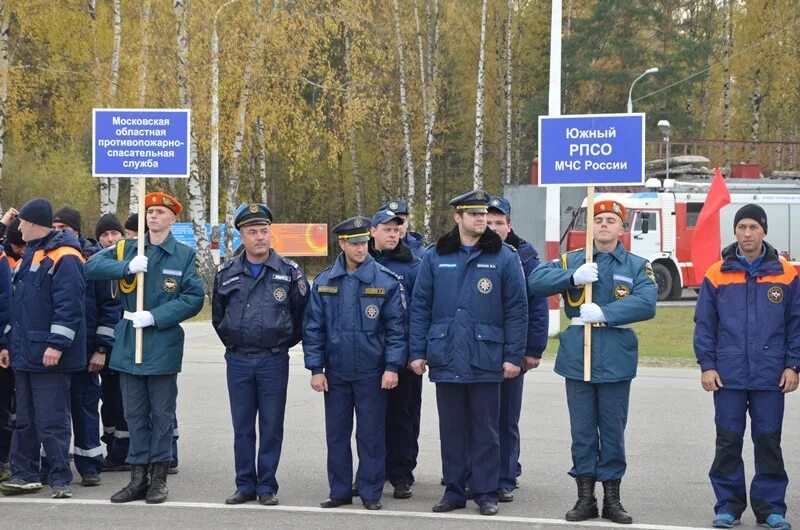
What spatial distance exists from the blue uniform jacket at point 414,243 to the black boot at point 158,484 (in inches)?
97.4

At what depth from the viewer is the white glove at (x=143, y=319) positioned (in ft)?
25.8

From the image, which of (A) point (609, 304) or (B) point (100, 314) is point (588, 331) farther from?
A: (B) point (100, 314)

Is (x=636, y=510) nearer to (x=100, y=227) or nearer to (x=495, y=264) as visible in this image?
(x=495, y=264)

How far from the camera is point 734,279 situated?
24.1ft

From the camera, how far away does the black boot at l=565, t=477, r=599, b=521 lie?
7324 mm

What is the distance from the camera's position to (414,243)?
912cm

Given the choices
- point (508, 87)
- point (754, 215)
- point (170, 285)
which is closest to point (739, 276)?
point (754, 215)

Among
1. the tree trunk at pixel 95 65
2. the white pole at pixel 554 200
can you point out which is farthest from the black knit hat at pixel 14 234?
the tree trunk at pixel 95 65

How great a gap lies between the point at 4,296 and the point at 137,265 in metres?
1.15

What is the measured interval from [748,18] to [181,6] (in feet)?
92.1

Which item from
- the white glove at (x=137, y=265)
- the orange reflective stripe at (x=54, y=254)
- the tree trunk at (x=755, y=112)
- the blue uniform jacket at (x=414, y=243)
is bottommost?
the white glove at (x=137, y=265)

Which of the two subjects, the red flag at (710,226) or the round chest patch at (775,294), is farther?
the red flag at (710,226)

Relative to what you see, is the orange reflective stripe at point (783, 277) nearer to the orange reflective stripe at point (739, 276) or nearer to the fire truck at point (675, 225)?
the orange reflective stripe at point (739, 276)

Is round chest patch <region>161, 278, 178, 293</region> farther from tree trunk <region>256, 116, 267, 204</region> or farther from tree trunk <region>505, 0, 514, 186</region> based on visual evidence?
tree trunk <region>505, 0, 514, 186</region>
